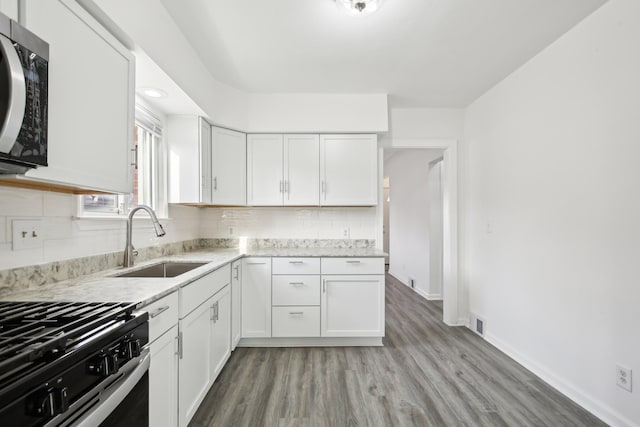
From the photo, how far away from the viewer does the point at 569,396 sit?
189 centimetres

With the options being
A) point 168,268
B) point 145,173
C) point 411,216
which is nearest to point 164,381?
point 168,268

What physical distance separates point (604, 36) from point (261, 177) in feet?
9.08

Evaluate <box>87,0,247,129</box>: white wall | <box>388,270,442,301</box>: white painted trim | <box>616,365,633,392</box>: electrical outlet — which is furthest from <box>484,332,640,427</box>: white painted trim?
<box>87,0,247,129</box>: white wall

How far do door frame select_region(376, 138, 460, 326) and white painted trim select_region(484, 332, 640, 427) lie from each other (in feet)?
2.02

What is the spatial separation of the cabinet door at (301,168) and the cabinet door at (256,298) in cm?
75

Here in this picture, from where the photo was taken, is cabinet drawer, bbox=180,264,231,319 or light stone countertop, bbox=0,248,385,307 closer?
light stone countertop, bbox=0,248,385,307

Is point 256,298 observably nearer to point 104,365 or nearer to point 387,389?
point 387,389

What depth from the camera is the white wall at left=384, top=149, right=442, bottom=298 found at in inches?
171

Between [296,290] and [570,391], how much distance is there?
2113 millimetres

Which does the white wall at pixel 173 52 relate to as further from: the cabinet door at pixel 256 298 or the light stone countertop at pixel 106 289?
the cabinet door at pixel 256 298

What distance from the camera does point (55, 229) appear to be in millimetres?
1387

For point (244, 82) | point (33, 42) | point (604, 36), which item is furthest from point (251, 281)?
point (604, 36)

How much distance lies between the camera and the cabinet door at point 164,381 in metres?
1.20

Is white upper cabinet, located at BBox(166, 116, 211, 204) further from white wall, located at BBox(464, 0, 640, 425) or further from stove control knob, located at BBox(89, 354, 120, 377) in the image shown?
white wall, located at BBox(464, 0, 640, 425)
